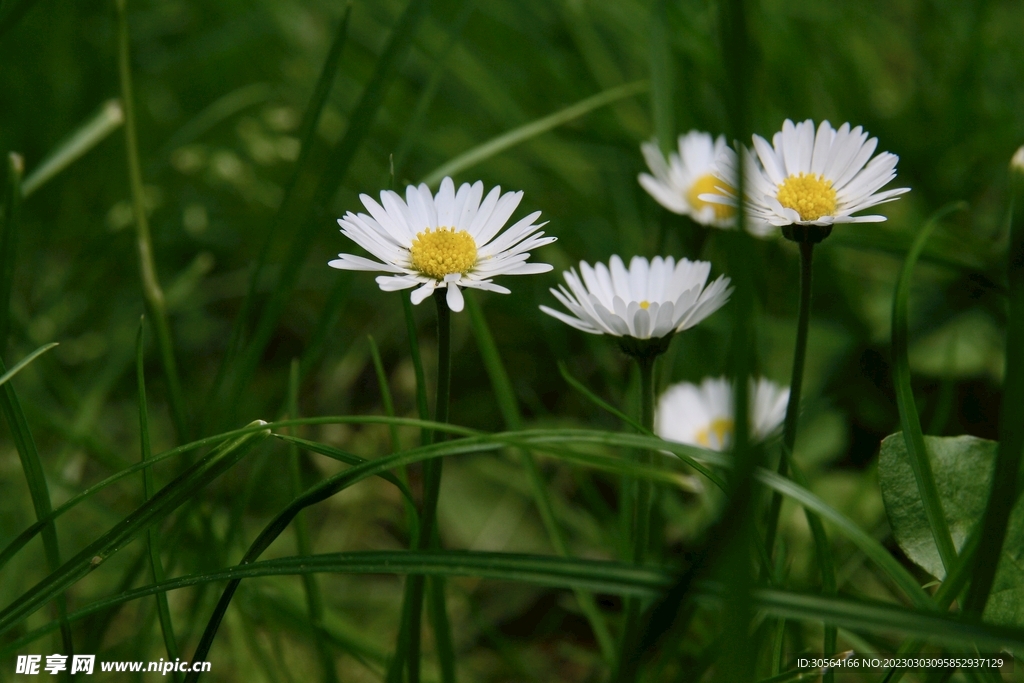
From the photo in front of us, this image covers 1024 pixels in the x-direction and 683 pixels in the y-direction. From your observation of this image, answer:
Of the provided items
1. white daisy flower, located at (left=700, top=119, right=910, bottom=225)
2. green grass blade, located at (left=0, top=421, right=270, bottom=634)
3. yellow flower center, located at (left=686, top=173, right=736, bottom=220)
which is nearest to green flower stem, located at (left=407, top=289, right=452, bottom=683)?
green grass blade, located at (left=0, top=421, right=270, bottom=634)

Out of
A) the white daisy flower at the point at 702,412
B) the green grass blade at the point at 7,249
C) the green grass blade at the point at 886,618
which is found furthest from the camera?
the white daisy flower at the point at 702,412

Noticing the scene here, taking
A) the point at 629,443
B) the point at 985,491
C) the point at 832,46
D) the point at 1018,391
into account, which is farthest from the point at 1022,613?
the point at 832,46

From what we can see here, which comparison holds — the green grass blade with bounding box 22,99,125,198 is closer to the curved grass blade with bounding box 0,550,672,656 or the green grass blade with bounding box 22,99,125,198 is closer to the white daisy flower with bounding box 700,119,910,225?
the curved grass blade with bounding box 0,550,672,656

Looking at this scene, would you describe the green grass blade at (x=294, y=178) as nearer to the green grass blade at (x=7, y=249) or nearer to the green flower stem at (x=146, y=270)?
the green flower stem at (x=146, y=270)

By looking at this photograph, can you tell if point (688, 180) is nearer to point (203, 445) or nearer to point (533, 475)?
point (533, 475)

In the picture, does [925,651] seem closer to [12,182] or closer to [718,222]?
[718,222]

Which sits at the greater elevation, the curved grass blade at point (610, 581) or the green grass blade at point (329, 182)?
the green grass blade at point (329, 182)

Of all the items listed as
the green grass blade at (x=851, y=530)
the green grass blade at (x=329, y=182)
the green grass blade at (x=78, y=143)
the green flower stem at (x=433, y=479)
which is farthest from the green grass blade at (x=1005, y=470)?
the green grass blade at (x=78, y=143)
